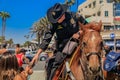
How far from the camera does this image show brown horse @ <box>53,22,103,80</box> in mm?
6535

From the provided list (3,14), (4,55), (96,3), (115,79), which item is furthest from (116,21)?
(4,55)

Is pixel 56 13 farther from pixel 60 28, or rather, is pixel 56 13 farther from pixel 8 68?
pixel 8 68

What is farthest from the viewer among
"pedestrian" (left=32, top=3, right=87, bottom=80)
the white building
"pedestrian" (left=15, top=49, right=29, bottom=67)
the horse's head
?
the white building

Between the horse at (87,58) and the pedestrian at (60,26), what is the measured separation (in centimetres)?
41

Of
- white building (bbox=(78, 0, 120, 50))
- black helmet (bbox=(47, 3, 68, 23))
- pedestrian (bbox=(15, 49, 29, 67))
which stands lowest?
pedestrian (bbox=(15, 49, 29, 67))

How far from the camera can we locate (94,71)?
6496 millimetres

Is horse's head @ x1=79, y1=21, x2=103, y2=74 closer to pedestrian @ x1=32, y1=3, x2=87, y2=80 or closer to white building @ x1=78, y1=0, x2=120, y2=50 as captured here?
pedestrian @ x1=32, y1=3, x2=87, y2=80

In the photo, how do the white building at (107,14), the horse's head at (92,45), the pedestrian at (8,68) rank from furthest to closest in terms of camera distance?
the white building at (107,14) → the horse's head at (92,45) → the pedestrian at (8,68)

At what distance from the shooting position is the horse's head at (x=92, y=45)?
648 centimetres

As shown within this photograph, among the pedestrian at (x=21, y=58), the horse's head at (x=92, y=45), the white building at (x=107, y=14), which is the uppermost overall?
the white building at (x=107, y=14)

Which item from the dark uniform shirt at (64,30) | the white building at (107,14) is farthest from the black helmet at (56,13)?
the white building at (107,14)

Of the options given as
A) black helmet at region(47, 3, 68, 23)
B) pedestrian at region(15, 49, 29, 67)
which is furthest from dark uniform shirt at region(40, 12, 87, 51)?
pedestrian at region(15, 49, 29, 67)

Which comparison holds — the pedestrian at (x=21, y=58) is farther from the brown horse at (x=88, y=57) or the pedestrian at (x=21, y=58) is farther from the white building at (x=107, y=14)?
the white building at (x=107, y=14)

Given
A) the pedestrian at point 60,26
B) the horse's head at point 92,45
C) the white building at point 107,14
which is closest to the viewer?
the horse's head at point 92,45
